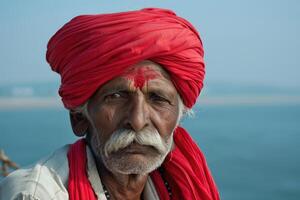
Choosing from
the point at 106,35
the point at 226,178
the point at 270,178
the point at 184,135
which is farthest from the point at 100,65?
the point at 270,178

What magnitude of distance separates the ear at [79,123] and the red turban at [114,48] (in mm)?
85

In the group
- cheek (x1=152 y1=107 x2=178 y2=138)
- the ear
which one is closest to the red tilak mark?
cheek (x1=152 y1=107 x2=178 y2=138)

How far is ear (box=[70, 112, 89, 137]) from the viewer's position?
2.16m

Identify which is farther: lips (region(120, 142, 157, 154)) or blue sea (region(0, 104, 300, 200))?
blue sea (region(0, 104, 300, 200))

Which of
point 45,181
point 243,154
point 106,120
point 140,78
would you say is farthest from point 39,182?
point 243,154

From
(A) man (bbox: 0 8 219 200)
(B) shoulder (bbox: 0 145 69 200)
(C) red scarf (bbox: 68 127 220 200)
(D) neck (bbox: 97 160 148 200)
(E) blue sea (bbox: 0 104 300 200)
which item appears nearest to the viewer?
A: (B) shoulder (bbox: 0 145 69 200)

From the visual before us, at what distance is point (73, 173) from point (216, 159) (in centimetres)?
4631

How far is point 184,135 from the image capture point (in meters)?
2.32

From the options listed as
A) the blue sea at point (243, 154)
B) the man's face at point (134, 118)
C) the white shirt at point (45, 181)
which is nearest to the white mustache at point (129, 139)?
the man's face at point (134, 118)

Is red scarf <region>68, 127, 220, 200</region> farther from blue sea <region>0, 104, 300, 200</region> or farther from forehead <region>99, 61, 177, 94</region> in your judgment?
blue sea <region>0, 104, 300, 200</region>

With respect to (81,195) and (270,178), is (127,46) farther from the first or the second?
(270,178)

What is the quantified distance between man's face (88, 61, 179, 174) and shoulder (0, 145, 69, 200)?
0.19 metres

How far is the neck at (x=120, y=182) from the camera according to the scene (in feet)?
6.98

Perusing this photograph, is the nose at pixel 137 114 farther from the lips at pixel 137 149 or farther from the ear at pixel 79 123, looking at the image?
the ear at pixel 79 123
